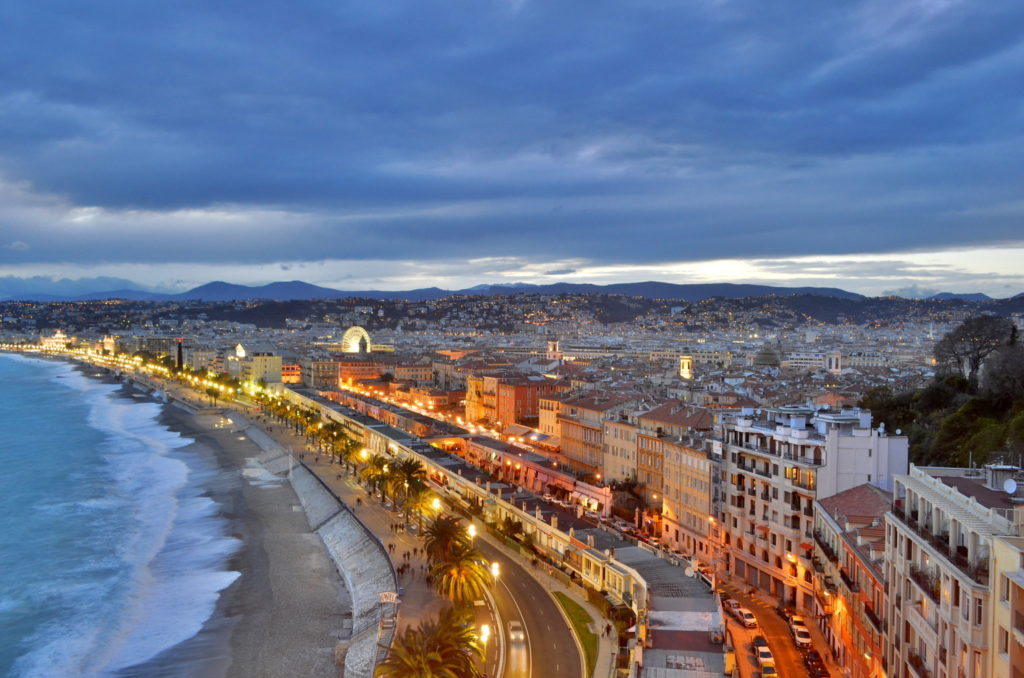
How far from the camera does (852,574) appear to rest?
29156 millimetres

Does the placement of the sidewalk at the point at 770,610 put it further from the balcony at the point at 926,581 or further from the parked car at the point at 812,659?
the balcony at the point at 926,581

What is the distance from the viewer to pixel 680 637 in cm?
2764

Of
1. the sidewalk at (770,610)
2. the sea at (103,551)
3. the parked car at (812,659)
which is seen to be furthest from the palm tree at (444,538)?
the parked car at (812,659)

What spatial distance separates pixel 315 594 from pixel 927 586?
27632 millimetres

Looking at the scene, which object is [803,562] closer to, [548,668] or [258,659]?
[548,668]

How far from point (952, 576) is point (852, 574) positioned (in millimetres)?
10533

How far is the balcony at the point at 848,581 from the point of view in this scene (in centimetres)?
2802

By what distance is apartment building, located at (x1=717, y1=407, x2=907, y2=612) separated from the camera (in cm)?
3566

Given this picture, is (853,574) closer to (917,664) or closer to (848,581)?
(848,581)

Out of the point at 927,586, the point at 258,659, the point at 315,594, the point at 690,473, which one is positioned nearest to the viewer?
the point at 927,586

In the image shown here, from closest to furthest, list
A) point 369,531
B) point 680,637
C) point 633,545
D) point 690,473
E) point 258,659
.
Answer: point 680,637 → point 258,659 → point 633,545 → point 690,473 → point 369,531

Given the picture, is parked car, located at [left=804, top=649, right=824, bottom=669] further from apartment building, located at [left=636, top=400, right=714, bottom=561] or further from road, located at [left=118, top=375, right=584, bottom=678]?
apartment building, located at [left=636, top=400, right=714, bottom=561]

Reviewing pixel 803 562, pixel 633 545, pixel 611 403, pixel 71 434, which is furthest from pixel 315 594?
pixel 71 434

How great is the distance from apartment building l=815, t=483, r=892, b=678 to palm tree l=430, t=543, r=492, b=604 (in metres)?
12.9
